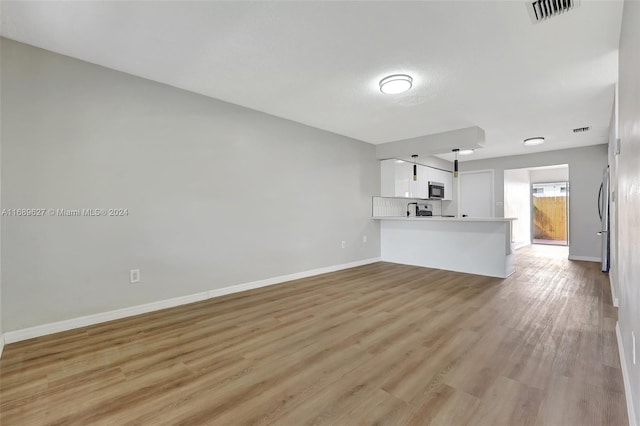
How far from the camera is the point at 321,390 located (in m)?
1.73

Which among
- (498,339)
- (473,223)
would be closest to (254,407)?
(498,339)

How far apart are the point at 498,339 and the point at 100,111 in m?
4.17

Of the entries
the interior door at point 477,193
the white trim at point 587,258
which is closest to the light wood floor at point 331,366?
the white trim at point 587,258

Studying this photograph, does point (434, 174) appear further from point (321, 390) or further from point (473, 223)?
point (321, 390)

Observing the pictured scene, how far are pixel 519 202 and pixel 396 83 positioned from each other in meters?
7.96

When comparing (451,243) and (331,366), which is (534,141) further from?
(331,366)

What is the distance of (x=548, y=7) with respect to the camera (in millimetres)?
2008

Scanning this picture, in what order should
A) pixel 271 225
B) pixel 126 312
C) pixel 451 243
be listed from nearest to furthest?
pixel 126 312, pixel 271 225, pixel 451 243

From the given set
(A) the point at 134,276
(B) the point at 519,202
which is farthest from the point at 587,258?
(A) the point at 134,276

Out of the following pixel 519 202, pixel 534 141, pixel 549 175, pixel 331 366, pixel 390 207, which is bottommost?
pixel 331 366

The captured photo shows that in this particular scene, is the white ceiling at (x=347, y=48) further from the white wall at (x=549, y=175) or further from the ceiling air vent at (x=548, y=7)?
the white wall at (x=549, y=175)

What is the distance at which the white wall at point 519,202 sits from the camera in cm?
783

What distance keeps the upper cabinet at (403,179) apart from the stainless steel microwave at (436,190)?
0.37 feet

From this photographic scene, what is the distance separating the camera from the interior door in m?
7.79
